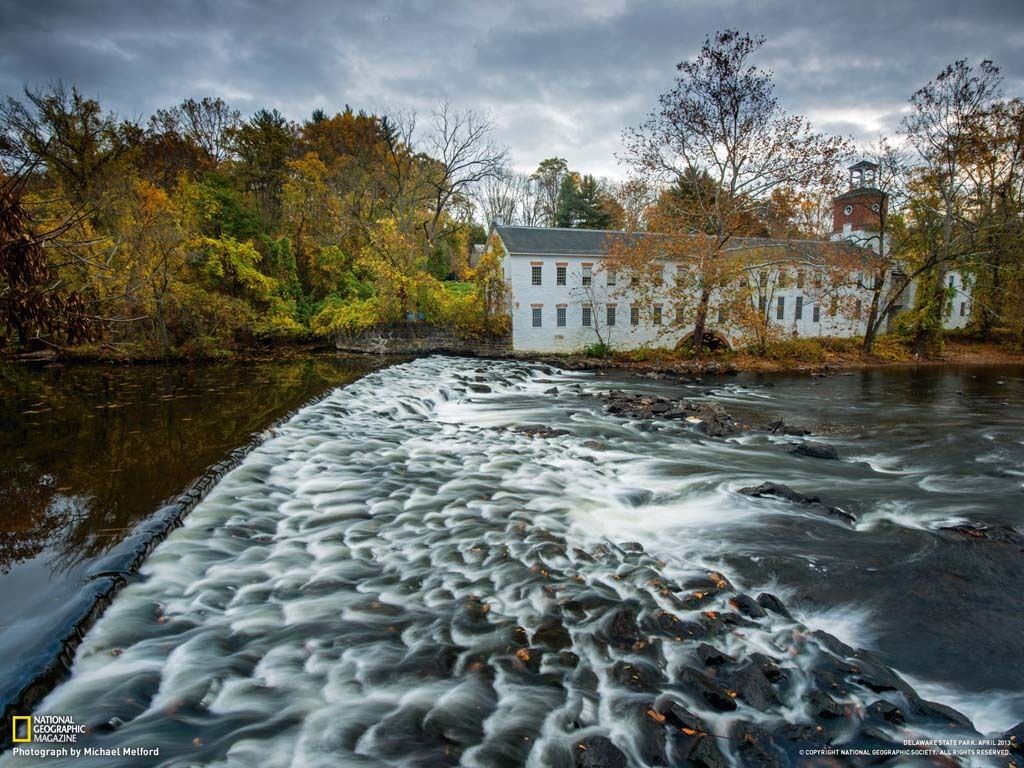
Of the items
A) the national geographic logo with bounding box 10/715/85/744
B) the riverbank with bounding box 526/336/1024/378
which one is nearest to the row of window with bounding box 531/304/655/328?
the riverbank with bounding box 526/336/1024/378

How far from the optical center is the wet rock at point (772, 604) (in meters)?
4.85

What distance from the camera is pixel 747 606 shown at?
481cm

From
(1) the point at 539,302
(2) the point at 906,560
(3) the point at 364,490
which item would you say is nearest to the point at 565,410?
(3) the point at 364,490

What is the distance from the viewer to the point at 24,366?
2194 cm

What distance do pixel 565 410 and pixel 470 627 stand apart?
35.7ft

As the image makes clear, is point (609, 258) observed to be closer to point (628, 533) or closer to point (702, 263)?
point (702, 263)

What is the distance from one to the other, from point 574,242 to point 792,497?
26.8 meters

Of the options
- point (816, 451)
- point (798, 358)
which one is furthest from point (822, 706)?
point (798, 358)

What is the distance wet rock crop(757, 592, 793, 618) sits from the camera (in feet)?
15.9

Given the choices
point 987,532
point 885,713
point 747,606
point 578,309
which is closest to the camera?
point 885,713

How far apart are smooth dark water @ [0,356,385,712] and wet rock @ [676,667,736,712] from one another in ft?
14.2

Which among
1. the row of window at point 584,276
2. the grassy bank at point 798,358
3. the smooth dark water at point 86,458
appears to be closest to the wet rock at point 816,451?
the smooth dark water at point 86,458

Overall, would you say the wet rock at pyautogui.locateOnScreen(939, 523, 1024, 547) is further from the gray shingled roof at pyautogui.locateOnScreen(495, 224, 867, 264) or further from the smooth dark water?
the gray shingled roof at pyautogui.locateOnScreen(495, 224, 867, 264)

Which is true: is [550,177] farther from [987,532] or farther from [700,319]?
[987,532]
